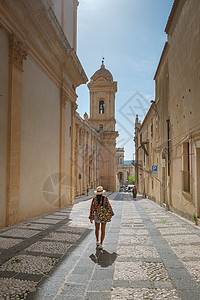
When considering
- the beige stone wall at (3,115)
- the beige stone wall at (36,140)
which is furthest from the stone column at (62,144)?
the beige stone wall at (3,115)

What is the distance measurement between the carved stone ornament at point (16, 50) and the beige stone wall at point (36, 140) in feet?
1.99

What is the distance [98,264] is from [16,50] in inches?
259

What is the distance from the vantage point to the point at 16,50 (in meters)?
7.66

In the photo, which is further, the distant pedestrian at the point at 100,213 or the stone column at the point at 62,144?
the stone column at the point at 62,144

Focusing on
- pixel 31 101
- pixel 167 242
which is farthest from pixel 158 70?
pixel 167 242

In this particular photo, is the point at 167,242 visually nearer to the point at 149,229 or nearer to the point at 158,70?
the point at 149,229

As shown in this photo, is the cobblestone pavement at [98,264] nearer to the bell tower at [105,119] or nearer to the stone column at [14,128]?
the stone column at [14,128]

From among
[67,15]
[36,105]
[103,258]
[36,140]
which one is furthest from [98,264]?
[67,15]

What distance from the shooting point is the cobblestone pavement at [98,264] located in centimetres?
327

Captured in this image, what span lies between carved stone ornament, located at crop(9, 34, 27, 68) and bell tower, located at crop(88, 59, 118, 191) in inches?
1264

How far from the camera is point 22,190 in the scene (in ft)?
27.5

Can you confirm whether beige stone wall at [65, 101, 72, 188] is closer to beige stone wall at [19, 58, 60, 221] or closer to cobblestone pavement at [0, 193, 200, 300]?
beige stone wall at [19, 58, 60, 221]

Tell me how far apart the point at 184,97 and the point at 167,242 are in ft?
19.3

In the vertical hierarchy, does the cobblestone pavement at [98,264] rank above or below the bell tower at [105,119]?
below
